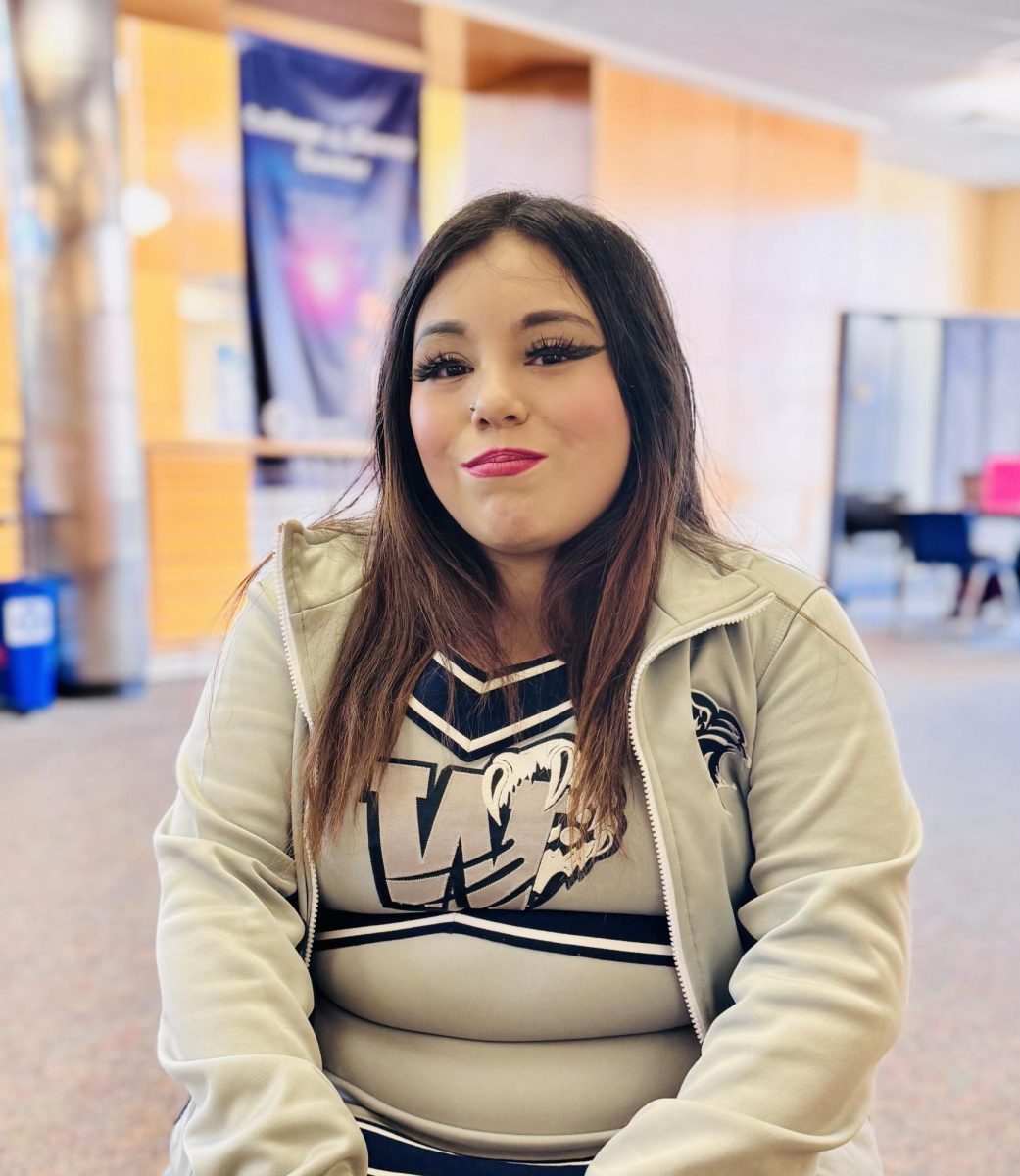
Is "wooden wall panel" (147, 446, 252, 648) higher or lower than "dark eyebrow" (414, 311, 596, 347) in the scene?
lower

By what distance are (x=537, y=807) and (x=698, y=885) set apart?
0.15 m

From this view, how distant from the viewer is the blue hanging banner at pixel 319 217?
16.2ft

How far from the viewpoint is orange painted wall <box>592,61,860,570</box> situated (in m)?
5.88

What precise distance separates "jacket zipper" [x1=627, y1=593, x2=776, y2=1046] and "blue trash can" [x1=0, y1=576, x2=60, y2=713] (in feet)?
12.1

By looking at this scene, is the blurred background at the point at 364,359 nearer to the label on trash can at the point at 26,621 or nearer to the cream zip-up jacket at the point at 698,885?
the label on trash can at the point at 26,621

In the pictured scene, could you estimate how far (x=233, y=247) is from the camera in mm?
5492

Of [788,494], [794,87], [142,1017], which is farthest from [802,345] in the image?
[142,1017]

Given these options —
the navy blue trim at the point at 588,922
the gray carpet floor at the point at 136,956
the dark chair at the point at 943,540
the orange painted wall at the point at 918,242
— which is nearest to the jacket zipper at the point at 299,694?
the navy blue trim at the point at 588,922

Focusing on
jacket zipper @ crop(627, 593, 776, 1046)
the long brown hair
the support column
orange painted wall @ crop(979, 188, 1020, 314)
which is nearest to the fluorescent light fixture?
the support column

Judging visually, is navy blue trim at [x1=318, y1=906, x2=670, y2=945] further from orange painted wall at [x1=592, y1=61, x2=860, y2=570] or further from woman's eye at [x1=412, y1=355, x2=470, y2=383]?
orange painted wall at [x1=592, y1=61, x2=860, y2=570]

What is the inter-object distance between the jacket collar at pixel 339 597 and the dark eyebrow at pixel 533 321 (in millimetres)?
226

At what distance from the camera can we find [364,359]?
2.93 meters

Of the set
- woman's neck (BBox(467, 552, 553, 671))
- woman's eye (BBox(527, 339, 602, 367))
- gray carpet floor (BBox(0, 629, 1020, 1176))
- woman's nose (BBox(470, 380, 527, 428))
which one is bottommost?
gray carpet floor (BBox(0, 629, 1020, 1176))

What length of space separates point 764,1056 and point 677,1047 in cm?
14
